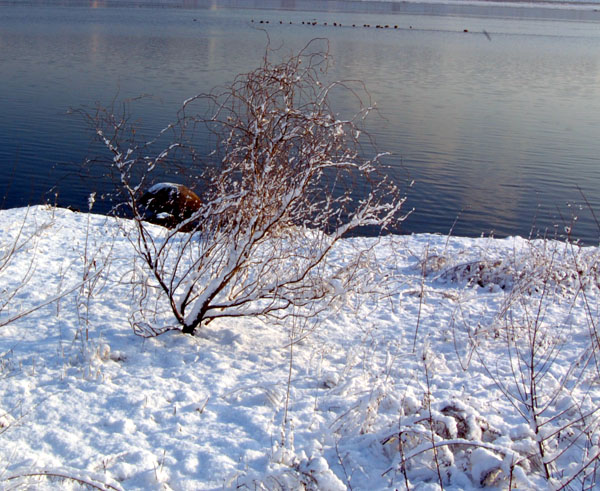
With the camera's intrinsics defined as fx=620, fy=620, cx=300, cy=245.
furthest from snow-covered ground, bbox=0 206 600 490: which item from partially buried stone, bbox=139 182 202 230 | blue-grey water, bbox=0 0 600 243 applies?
partially buried stone, bbox=139 182 202 230

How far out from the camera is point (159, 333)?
19.5 ft

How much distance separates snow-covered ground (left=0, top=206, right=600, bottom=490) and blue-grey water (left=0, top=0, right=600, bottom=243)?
3131mm

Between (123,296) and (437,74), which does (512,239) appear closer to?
(123,296)

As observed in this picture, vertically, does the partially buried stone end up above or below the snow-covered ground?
below

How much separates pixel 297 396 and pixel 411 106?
73.7 feet

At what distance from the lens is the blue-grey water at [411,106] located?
15.6 m

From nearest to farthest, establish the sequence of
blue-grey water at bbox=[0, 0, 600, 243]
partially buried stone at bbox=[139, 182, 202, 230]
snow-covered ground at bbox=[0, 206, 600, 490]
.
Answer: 1. snow-covered ground at bbox=[0, 206, 600, 490]
2. partially buried stone at bbox=[139, 182, 202, 230]
3. blue-grey water at bbox=[0, 0, 600, 243]

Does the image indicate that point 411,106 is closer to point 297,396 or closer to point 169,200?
point 169,200

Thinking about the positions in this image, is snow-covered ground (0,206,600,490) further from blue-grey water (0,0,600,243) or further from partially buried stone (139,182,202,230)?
partially buried stone (139,182,202,230)

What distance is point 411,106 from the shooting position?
25.8 meters

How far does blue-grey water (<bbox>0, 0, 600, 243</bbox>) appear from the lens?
51.3 ft

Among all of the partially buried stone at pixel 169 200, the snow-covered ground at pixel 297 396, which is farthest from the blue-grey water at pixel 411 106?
the snow-covered ground at pixel 297 396

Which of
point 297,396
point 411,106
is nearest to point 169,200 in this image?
point 297,396

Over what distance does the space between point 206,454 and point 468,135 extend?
19.6 m
